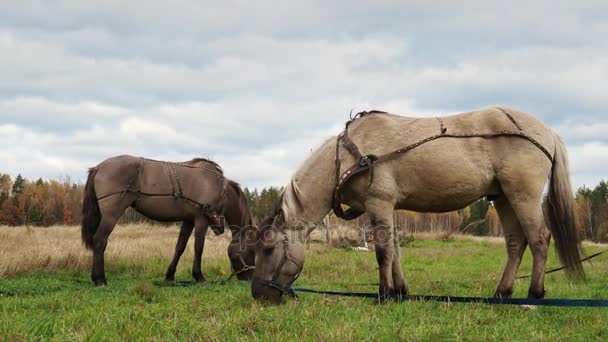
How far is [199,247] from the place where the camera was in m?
8.80

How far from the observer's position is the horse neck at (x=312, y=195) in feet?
17.6

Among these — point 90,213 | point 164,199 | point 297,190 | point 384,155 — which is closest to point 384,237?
point 384,155

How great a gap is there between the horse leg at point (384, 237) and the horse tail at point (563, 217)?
6.19 ft

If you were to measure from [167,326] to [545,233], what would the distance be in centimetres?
395

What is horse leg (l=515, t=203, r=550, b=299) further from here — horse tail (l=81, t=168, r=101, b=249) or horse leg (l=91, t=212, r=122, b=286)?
horse tail (l=81, t=168, r=101, b=249)

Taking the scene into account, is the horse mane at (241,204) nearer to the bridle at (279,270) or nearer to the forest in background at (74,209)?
the bridle at (279,270)

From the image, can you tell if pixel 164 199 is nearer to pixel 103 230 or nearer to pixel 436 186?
pixel 103 230

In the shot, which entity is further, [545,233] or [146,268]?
[146,268]

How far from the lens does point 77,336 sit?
3037 millimetres

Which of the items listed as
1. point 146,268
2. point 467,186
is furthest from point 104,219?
point 467,186

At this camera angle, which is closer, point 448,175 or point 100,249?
point 448,175

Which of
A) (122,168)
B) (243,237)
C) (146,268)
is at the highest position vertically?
(122,168)

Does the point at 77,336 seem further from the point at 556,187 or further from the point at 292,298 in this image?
the point at 556,187

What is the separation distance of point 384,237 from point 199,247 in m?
4.81
